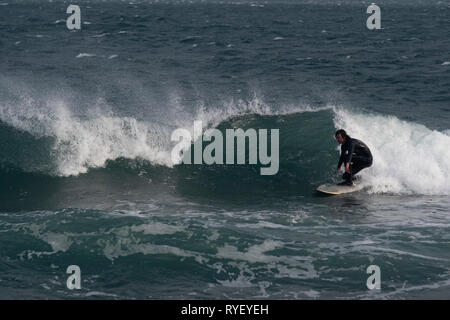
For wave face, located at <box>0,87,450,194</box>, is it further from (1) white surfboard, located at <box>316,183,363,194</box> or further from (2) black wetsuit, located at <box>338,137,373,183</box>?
(2) black wetsuit, located at <box>338,137,373,183</box>

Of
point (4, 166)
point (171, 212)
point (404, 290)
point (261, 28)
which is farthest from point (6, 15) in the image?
point (404, 290)

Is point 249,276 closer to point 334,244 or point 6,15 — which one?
point 334,244

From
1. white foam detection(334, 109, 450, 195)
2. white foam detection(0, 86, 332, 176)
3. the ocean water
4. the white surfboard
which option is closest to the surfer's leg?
the white surfboard

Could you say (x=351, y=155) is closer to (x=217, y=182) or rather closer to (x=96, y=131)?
(x=217, y=182)

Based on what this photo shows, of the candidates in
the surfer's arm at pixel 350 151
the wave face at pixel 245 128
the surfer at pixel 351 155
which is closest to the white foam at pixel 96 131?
the wave face at pixel 245 128

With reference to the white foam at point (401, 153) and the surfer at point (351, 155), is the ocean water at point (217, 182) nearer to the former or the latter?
the white foam at point (401, 153)

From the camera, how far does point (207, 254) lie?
36.6 feet

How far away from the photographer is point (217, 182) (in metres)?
16.4

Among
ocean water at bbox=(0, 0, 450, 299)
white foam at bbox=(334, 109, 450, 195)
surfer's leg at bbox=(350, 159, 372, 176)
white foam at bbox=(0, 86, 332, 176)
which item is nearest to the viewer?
ocean water at bbox=(0, 0, 450, 299)

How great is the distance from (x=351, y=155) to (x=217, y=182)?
10.8 feet

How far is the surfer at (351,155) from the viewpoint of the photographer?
48.3 ft

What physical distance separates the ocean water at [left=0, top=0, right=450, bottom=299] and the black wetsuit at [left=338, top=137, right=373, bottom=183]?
0.56 metres

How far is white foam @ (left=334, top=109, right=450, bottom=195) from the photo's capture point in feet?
53.3

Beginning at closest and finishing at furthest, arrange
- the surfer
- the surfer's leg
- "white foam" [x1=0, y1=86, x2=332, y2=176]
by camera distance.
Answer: the surfer → the surfer's leg → "white foam" [x1=0, y1=86, x2=332, y2=176]
